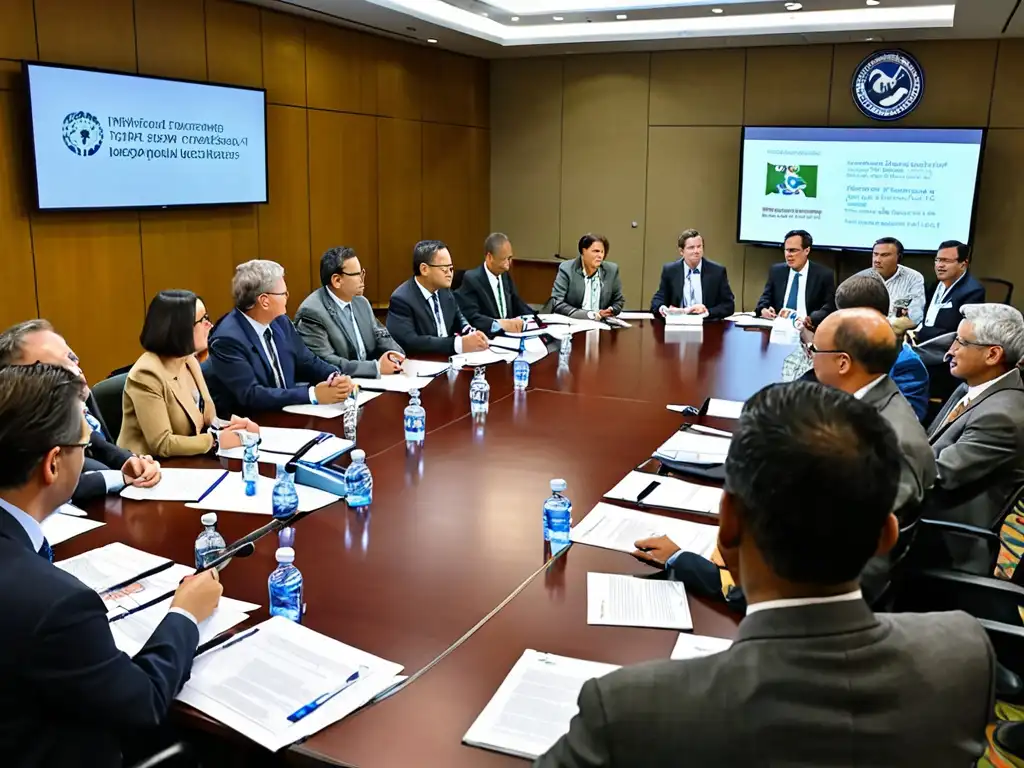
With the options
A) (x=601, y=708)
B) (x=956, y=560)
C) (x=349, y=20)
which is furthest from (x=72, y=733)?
(x=349, y=20)

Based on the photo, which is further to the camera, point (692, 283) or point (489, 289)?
point (692, 283)

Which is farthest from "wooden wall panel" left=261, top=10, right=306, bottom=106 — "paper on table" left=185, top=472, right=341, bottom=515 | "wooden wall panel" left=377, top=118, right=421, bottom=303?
"paper on table" left=185, top=472, right=341, bottom=515

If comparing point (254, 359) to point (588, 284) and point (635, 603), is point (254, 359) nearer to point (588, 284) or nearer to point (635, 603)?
point (635, 603)

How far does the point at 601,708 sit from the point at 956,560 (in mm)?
2380

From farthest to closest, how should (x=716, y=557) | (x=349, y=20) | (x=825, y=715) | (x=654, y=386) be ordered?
1. (x=349, y=20)
2. (x=654, y=386)
3. (x=716, y=557)
4. (x=825, y=715)

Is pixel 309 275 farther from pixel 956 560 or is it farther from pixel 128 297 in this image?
pixel 956 560

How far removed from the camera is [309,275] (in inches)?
308

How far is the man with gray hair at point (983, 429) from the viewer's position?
2.99 meters

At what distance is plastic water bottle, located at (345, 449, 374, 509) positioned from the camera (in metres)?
2.65

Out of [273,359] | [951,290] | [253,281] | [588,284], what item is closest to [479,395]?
[273,359]

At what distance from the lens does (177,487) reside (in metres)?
2.78

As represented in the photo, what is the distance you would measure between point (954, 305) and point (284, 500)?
19.9 ft

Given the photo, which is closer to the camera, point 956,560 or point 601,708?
point 601,708

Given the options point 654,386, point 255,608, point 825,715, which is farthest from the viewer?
point 654,386
